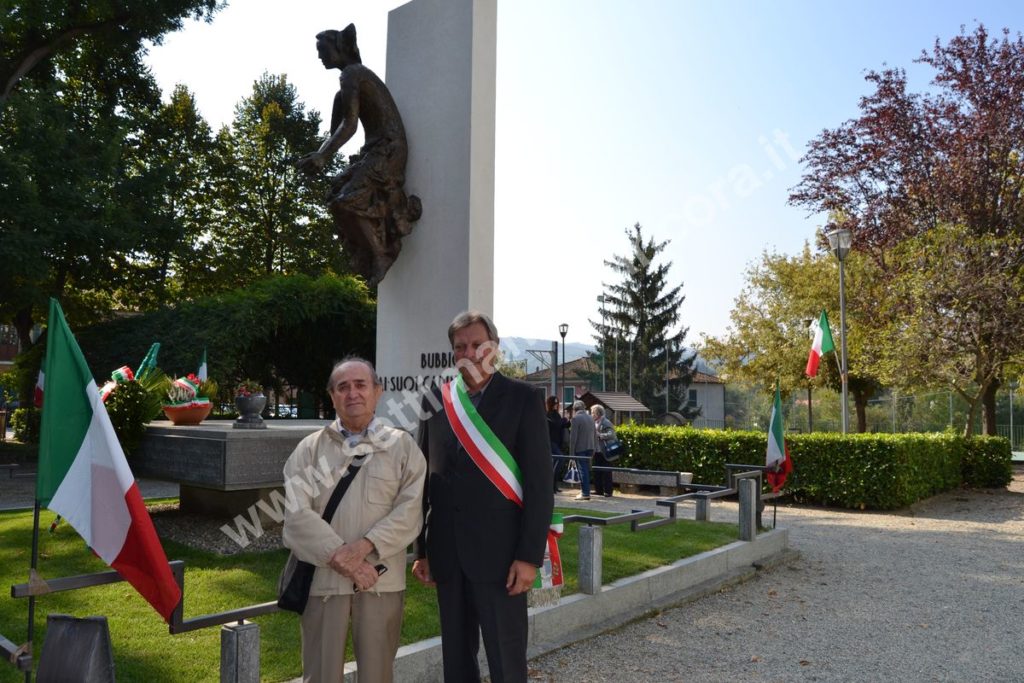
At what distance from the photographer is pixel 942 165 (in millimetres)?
19266

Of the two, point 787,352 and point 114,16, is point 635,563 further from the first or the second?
point 787,352

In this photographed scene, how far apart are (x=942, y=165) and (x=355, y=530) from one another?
→ 2052cm

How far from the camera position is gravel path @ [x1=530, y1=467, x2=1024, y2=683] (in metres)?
4.79

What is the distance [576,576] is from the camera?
20.0ft

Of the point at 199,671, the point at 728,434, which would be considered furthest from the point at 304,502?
the point at 728,434

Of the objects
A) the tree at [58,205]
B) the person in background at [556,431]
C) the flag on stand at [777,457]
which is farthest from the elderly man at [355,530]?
the tree at [58,205]

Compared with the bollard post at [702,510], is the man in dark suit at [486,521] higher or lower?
higher

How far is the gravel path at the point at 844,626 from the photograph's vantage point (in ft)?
15.7

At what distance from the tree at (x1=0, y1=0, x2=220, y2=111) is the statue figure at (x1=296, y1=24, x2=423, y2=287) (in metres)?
16.0

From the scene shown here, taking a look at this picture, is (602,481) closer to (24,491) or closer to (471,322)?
(24,491)

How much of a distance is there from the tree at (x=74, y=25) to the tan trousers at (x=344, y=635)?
778 inches

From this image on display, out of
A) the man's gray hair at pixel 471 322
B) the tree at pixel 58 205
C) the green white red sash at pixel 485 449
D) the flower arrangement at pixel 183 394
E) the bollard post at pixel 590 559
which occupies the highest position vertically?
the tree at pixel 58 205

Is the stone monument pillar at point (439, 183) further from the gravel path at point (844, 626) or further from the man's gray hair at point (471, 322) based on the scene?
the man's gray hair at point (471, 322)

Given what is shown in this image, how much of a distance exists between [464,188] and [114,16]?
719 inches
